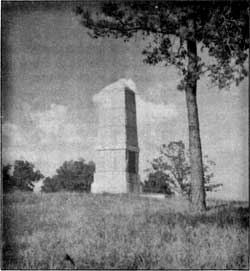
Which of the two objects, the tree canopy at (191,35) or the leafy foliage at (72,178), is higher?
the tree canopy at (191,35)

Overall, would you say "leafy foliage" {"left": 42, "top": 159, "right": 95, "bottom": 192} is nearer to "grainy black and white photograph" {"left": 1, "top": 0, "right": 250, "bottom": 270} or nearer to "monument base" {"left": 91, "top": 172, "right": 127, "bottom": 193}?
"grainy black and white photograph" {"left": 1, "top": 0, "right": 250, "bottom": 270}

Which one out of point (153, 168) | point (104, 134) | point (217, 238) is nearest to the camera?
point (217, 238)

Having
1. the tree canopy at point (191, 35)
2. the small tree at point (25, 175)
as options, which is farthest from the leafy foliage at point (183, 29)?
the small tree at point (25, 175)

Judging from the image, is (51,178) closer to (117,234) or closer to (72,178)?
(72,178)

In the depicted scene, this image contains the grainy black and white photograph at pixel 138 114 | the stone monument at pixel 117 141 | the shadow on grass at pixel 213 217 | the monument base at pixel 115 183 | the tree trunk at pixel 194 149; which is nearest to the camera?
the grainy black and white photograph at pixel 138 114

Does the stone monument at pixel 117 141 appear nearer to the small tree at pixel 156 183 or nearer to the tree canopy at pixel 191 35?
the small tree at pixel 156 183

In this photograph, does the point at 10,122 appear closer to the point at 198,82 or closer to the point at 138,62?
the point at 138,62

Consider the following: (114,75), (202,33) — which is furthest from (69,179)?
(202,33)
